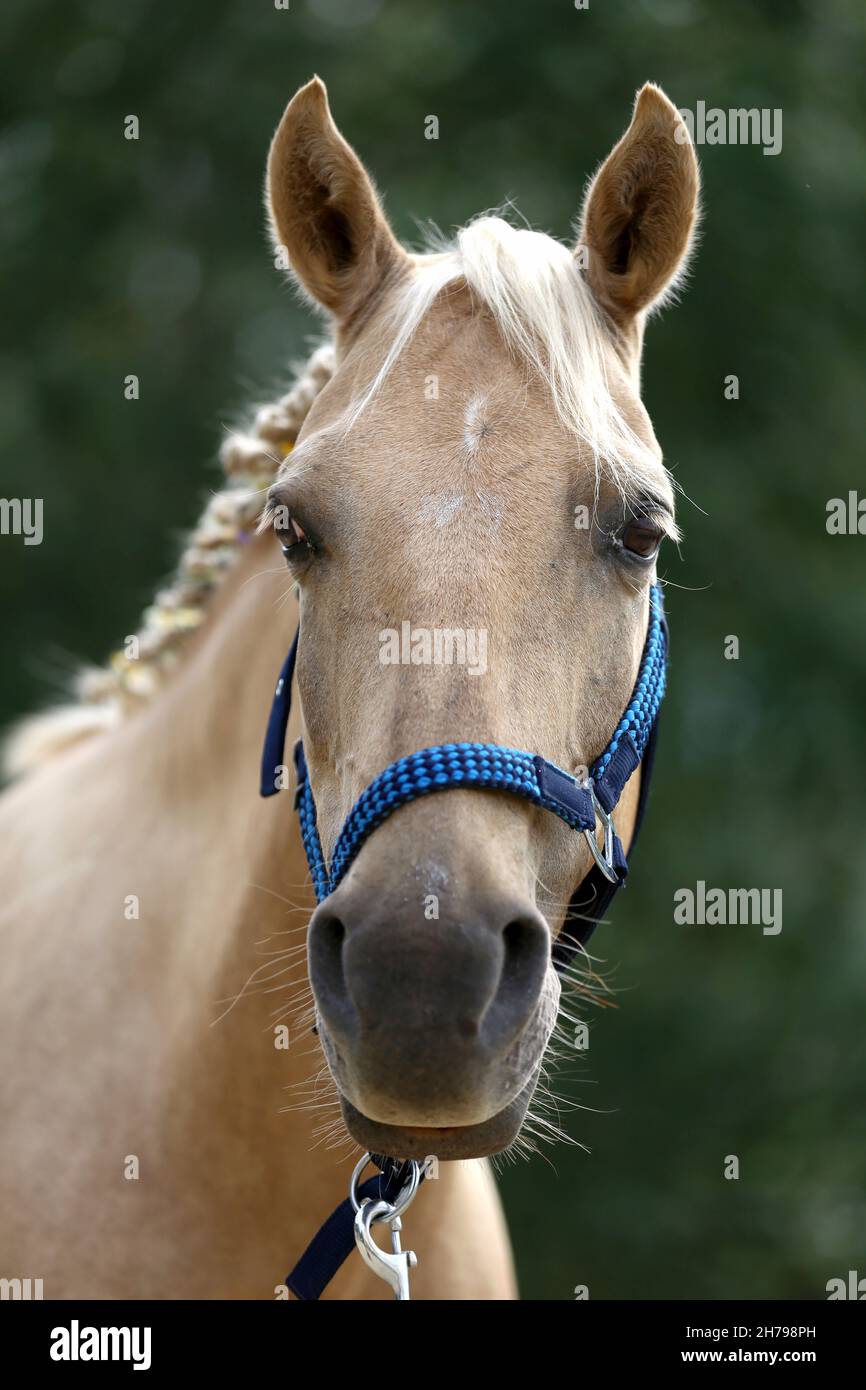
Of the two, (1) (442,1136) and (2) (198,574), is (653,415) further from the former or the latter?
(1) (442,1136)

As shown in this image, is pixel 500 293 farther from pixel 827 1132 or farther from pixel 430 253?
pixel 827 1132

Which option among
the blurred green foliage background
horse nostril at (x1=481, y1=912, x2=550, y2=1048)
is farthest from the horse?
the blurred green foliage background

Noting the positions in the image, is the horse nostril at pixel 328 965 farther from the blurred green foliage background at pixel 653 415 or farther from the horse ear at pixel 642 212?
the blurred green foliage background at pixel 653 415

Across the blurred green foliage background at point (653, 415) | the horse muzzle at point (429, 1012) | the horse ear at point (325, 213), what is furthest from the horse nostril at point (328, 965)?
the blurred green foliage background at point (653, 415)

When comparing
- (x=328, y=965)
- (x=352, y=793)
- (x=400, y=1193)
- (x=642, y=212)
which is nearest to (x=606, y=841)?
(x=352, y=793)

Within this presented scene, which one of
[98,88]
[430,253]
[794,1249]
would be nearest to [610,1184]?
[794,1249]

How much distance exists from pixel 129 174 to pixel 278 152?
5.59 m

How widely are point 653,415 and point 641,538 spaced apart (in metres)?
5.07

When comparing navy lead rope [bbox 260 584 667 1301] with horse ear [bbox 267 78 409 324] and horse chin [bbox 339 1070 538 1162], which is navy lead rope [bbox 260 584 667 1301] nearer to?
horse chin [bbox 339 1070 538 1162]

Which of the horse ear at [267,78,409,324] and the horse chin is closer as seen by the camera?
the horse chin

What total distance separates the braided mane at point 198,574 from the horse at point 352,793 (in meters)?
0.01

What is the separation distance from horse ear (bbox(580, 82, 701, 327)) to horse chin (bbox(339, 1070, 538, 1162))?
1.30 m

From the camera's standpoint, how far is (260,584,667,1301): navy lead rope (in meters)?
1.64

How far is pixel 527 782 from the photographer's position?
1.69 m
